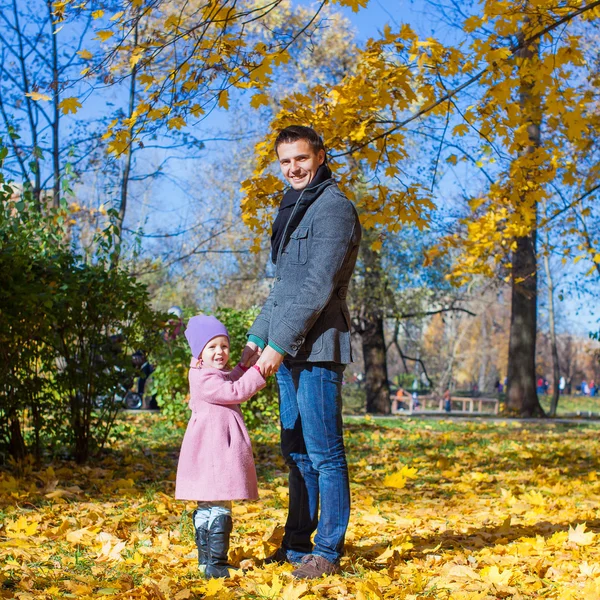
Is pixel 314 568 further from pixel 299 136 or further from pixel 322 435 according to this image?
pixel 299 136

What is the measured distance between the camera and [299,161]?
3.30m

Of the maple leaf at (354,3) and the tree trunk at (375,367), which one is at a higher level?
the maple leaf at (354,3)

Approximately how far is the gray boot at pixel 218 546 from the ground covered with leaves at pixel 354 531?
2.5 inches

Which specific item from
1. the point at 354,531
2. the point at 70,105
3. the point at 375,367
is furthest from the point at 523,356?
the point at 70,105

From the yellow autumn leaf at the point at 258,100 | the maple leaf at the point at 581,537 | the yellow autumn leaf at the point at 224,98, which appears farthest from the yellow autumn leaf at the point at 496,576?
the yellow autumn leaf at the point at 258,100

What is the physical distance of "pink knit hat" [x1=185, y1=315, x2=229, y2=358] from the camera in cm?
331

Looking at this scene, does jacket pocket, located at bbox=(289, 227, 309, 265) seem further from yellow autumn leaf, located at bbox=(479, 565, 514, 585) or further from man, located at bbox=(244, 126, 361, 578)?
yellow autumn leaf, located at bbox=(479, 565, 514, 585)

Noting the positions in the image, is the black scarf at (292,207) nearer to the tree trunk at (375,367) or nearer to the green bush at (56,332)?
the green bush at (56,332)

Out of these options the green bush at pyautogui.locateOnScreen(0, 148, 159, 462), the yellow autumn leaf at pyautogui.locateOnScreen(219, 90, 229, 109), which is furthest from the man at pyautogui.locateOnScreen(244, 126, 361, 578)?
the green bush at pyautogui.locateOnScreen(0, 148, 159, 462)

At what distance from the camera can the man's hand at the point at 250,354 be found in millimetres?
3402

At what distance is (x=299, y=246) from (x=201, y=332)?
545mm

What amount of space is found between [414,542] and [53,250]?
3.85 meters

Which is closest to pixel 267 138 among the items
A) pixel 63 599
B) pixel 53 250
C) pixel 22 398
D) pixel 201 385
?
pixel 53 250

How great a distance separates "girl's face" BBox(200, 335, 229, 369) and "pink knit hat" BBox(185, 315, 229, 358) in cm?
2
